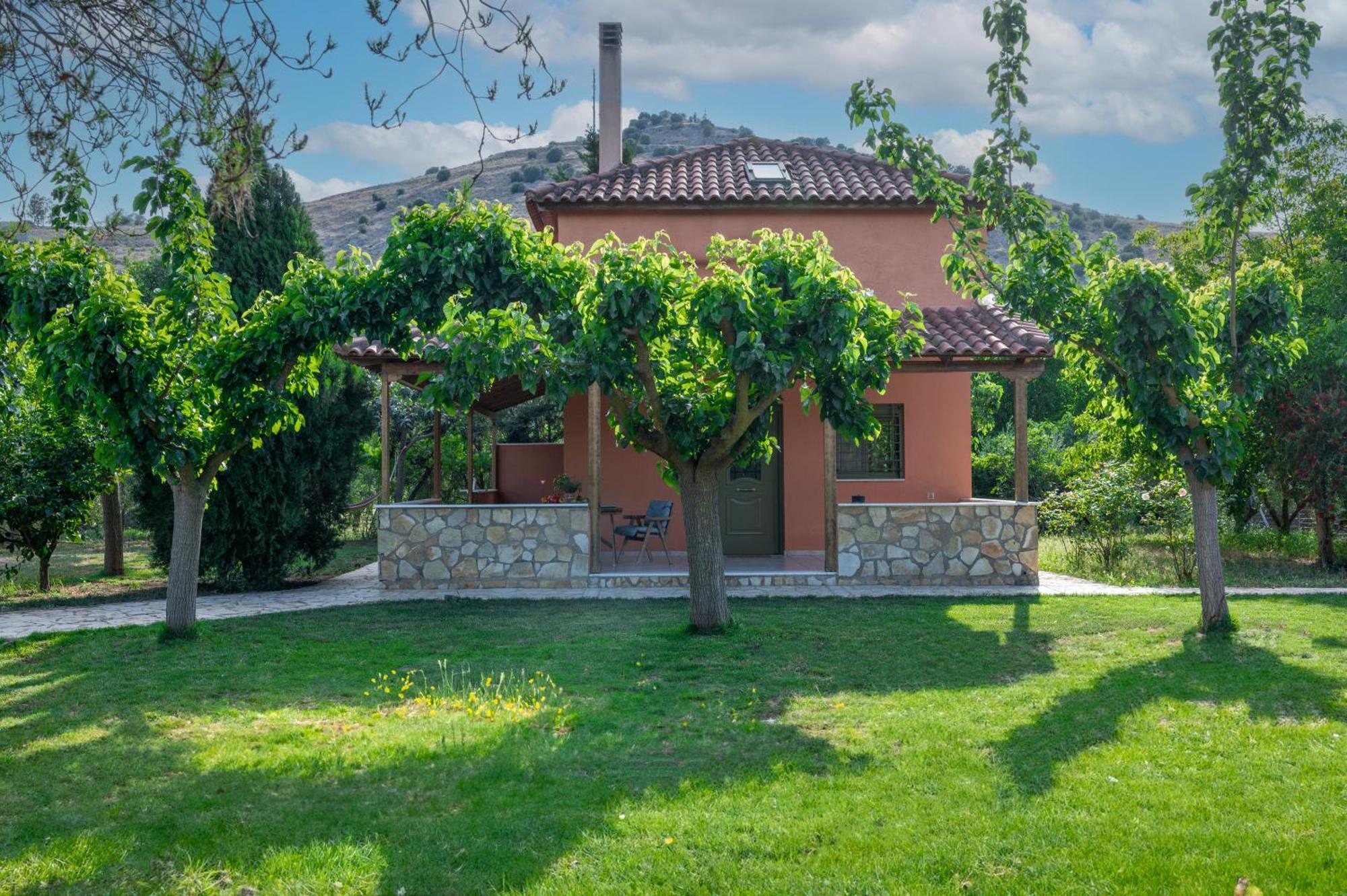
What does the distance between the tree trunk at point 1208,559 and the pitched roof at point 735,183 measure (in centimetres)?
554

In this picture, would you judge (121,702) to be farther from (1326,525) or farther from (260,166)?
(1326,525)

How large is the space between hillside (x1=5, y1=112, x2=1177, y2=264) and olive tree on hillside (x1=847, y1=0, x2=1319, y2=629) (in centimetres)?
4546

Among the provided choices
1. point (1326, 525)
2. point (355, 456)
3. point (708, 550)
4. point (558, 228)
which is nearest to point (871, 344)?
point (708, 550)

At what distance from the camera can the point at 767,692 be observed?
6867 millimetres

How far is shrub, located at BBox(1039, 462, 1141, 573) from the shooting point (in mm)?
13156

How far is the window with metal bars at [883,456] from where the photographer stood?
1441 centimetres

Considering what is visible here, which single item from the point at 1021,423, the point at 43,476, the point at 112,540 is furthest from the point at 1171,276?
the point at 112,540

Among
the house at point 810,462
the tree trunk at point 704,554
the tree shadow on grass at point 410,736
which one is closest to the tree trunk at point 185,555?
the tree shadow on grass at point 410,736

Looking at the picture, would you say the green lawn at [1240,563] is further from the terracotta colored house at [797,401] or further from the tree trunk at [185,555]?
the tree trunk at [185,555]

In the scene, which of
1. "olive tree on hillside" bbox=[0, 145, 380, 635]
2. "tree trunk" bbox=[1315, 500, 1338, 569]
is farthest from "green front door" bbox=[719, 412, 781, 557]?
"tree trunk" bbox=[1315, 500, 1338, 569]

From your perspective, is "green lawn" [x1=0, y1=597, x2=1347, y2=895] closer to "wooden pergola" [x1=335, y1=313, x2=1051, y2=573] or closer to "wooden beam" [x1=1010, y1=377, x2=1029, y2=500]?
"wooden pergola" [x1=335, y1=313, x2=1051, y2=573]

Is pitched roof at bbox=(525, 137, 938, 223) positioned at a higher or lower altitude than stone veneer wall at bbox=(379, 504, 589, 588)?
higher

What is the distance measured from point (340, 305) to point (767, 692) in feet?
14.4

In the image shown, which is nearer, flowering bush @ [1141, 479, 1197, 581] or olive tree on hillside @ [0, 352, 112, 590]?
olive tree on hillside @ [0, 352, 112, 590]
